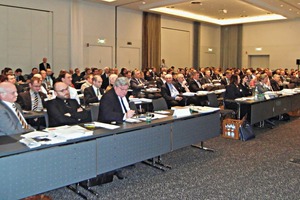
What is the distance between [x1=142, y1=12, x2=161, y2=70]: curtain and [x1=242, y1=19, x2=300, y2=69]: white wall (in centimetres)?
685

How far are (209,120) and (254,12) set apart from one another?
14.1 meters

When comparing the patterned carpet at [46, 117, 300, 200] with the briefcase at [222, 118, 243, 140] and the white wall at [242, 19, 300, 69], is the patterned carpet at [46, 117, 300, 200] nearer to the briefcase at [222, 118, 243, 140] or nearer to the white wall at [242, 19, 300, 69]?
the briefcase at [222, 118, 243, 140]

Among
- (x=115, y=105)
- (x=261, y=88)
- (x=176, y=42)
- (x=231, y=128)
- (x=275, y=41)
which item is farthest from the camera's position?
(x=275, y=41)

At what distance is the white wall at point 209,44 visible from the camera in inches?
825

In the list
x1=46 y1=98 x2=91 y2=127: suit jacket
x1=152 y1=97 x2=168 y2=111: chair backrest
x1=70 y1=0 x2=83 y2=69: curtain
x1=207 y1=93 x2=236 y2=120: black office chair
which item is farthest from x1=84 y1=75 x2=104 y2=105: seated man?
x1=70 y1=0 x2=83 y2=69: curtain

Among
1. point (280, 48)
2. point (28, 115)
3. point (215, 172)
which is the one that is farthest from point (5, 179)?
point (280, 48)

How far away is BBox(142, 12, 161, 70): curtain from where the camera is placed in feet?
55.8

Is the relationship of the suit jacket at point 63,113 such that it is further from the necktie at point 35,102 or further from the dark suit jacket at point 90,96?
the dark suit jacket at point 90,96

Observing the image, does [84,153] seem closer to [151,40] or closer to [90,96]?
[90,96]

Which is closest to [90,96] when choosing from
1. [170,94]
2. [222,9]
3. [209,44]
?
[170,94]

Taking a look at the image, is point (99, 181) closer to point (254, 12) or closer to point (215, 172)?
point (215, 172)

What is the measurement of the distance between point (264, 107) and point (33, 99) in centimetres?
511

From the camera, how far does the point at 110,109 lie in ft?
14.4

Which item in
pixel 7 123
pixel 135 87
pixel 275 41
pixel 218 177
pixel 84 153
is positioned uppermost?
pixel 275 41
